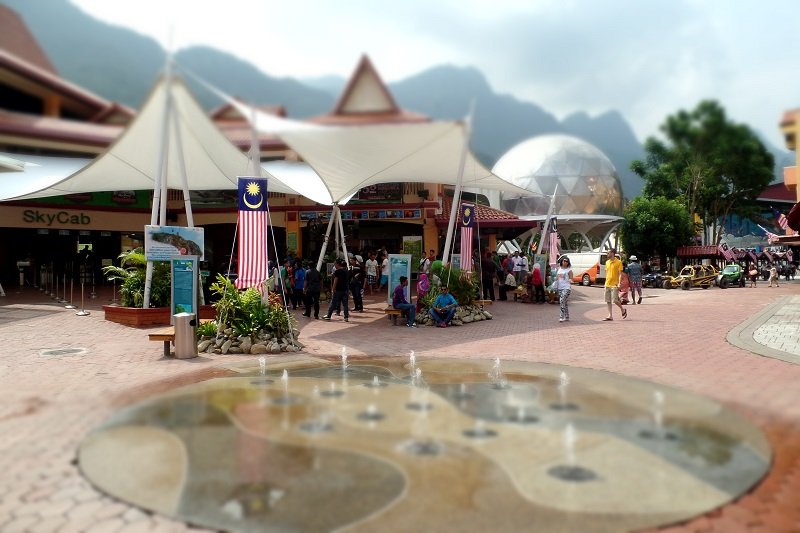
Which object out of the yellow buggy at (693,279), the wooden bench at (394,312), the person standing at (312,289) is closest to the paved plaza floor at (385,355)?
the wooden bench at (394,312)

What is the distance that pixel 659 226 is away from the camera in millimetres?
35750

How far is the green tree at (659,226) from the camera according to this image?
35.6m

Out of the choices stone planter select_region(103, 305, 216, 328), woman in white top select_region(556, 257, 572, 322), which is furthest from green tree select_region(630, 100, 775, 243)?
stone planter select_region(103, 305, 216, 328)

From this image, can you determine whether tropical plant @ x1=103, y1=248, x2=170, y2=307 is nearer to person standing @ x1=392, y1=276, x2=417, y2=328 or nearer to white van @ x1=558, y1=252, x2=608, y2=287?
person standing @ x1=392, y1=276, x2=417, y2=328

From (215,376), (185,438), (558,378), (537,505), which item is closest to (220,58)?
(215,376)

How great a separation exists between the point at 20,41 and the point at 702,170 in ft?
129

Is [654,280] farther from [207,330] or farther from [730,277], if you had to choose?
[207,330]

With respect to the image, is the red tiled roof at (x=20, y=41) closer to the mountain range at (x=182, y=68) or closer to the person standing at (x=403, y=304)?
the mountain range at (x=182, y=68)

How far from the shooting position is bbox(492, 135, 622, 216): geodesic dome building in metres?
47.6

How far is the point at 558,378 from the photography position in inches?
291

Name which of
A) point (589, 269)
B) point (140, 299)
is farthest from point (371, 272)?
point (589, 269)

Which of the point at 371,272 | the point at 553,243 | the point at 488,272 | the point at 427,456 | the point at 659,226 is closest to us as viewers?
the point at 427,456

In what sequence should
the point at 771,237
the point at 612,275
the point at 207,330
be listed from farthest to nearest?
the point at 771,237
the point at 612,275
the point at 207,330

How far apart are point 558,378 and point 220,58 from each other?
23.0ft
